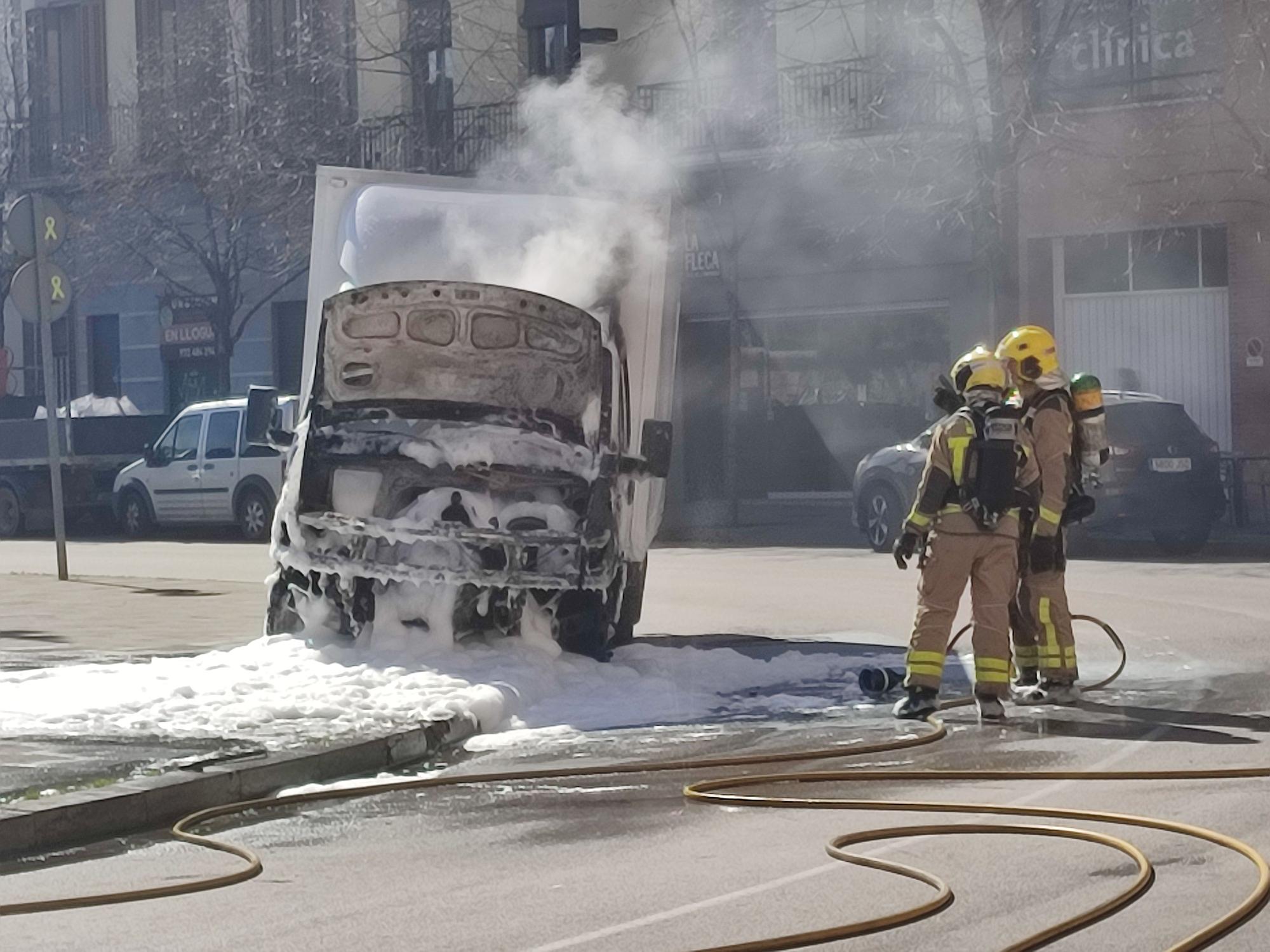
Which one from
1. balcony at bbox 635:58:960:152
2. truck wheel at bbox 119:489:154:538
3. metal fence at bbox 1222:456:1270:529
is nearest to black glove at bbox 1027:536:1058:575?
metal fence at bbox 1222:456:1270:529

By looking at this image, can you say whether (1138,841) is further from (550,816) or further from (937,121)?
(937,121)

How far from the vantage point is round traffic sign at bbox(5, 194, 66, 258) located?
18.2 m

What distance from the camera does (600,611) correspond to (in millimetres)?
11414

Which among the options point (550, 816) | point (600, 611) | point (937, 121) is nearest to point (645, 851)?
point (550, 816)

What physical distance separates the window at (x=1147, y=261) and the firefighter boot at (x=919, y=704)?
1780cm

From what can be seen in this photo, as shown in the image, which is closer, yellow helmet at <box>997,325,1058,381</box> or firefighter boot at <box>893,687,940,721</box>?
firefighter boot at <box>893,687,940,721</box>

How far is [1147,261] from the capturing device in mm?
26891

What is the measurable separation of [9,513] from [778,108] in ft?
37.3

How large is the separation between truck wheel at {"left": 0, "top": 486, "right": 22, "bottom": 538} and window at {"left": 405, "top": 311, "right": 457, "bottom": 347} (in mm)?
19125

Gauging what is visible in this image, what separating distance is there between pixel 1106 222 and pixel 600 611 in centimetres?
1676

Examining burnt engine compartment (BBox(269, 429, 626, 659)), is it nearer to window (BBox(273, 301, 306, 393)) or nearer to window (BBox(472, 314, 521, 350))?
window (BBox(472, 314, 521, 350))

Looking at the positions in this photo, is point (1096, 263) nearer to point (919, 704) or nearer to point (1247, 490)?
point (1247, 490)

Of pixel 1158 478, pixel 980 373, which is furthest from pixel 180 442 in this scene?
pixel 980 373

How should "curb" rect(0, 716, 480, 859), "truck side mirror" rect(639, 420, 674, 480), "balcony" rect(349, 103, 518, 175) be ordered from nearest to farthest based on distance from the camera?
"curb" rect(0, 716, 480, 859) < "truck side mirror" rect(639, 420, 674, 480) < "balcony" rect(349, 103, 518, 175)
